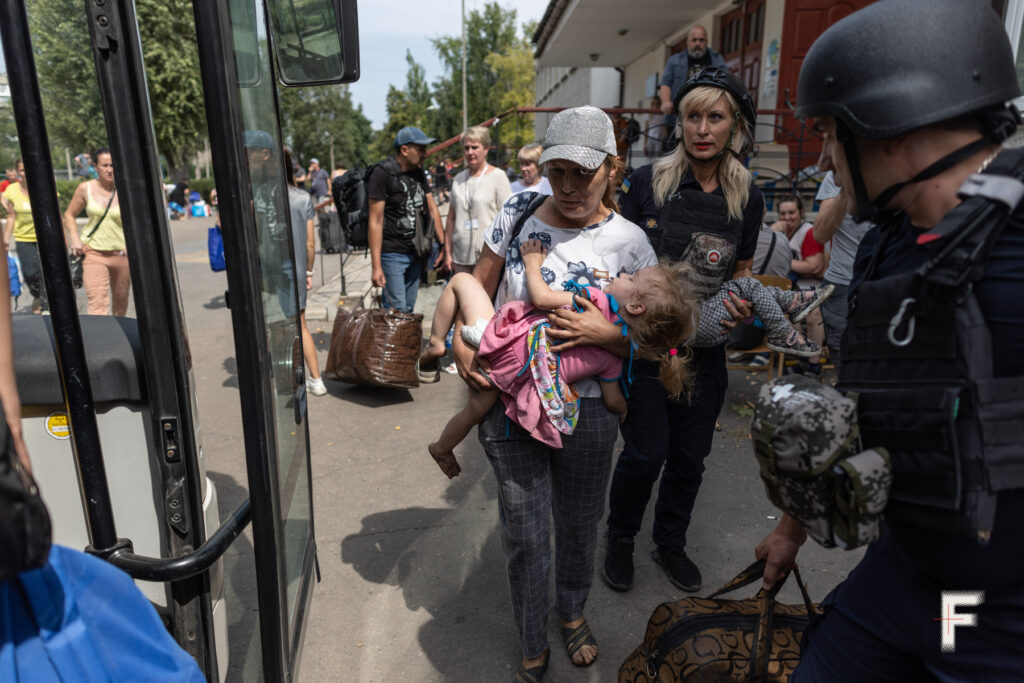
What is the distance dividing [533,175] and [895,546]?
18.2ft

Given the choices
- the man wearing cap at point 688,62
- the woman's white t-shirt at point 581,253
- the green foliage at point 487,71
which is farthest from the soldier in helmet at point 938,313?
the green foliage at point 487,71

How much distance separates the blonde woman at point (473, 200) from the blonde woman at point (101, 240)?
153 inches

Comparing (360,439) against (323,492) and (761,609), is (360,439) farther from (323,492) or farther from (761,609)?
(761,609)

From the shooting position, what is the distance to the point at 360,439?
4820mm

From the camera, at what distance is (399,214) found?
5.73 meters

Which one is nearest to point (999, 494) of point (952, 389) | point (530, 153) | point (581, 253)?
point (952, 389)

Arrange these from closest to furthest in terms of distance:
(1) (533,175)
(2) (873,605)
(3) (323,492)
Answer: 1. (2) (873,605)
2. (3) (323,492)
3. (1) (533,175)

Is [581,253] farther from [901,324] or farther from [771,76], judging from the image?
[771,76]

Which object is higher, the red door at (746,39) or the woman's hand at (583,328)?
the red door at (746,39)

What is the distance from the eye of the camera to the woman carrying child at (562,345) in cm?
225

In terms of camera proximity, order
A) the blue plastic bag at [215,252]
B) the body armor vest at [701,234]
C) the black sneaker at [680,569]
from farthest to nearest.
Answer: the blue plastic bag at [215,252] → the black sneaker at [680,569] → the body armor vest at [701,234]

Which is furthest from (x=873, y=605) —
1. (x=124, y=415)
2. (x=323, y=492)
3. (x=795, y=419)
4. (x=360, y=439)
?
(x=360, y=439)

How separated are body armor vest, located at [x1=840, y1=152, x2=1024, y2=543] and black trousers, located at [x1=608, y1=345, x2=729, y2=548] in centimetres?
142

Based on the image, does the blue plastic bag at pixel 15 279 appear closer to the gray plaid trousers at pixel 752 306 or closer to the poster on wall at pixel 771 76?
the gray plaid trousers at pixel 752 306
